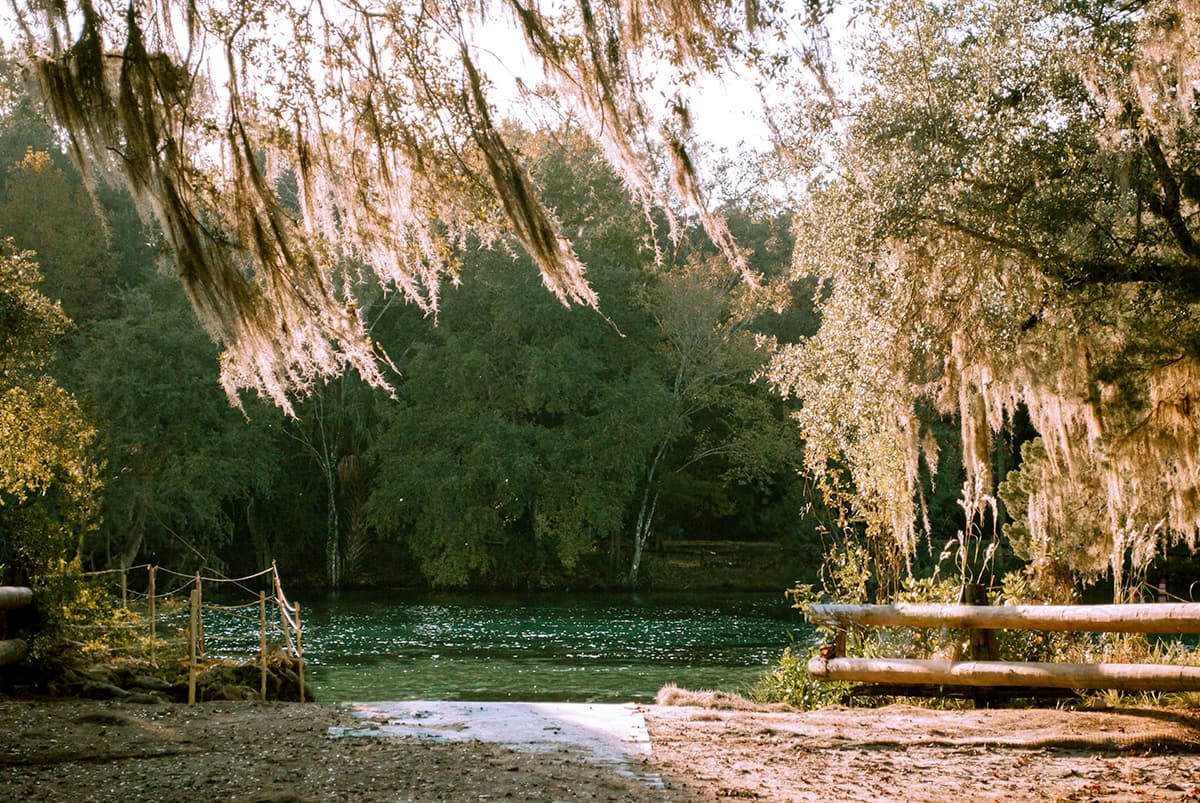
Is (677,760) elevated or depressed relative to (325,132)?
depressed

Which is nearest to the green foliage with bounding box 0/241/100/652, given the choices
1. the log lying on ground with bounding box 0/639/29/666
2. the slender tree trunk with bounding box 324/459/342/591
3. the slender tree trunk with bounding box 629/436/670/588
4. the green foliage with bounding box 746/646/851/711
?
the log lying on ground with bounding box 0/639/29/666

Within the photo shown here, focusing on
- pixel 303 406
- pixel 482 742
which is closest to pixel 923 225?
pixel 482 742

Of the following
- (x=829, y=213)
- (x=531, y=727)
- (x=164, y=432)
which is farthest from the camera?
(x=164, y=432)

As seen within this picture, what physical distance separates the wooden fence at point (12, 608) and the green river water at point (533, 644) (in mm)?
5210

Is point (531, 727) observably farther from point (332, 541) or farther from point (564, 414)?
point (332, 541)

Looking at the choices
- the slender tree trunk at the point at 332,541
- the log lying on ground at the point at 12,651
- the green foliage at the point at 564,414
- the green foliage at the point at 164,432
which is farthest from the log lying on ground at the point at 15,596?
the slender tree trunk at the point at 332,541

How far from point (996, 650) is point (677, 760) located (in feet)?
8.83

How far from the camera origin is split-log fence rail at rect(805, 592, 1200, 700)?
19.0 ft

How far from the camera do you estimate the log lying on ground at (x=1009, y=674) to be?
5.77 m

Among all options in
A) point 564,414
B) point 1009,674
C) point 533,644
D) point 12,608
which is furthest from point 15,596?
point 564,414

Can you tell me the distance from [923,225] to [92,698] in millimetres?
7507

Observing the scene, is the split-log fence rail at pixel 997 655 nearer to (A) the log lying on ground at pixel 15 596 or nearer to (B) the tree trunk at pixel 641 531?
(A) the log lying on ground at pixel 15 596

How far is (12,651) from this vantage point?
290 inches

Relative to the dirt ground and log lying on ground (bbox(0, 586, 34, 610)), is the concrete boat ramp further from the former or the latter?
log lying on ground (bbox(0, 586, 34, 610))
